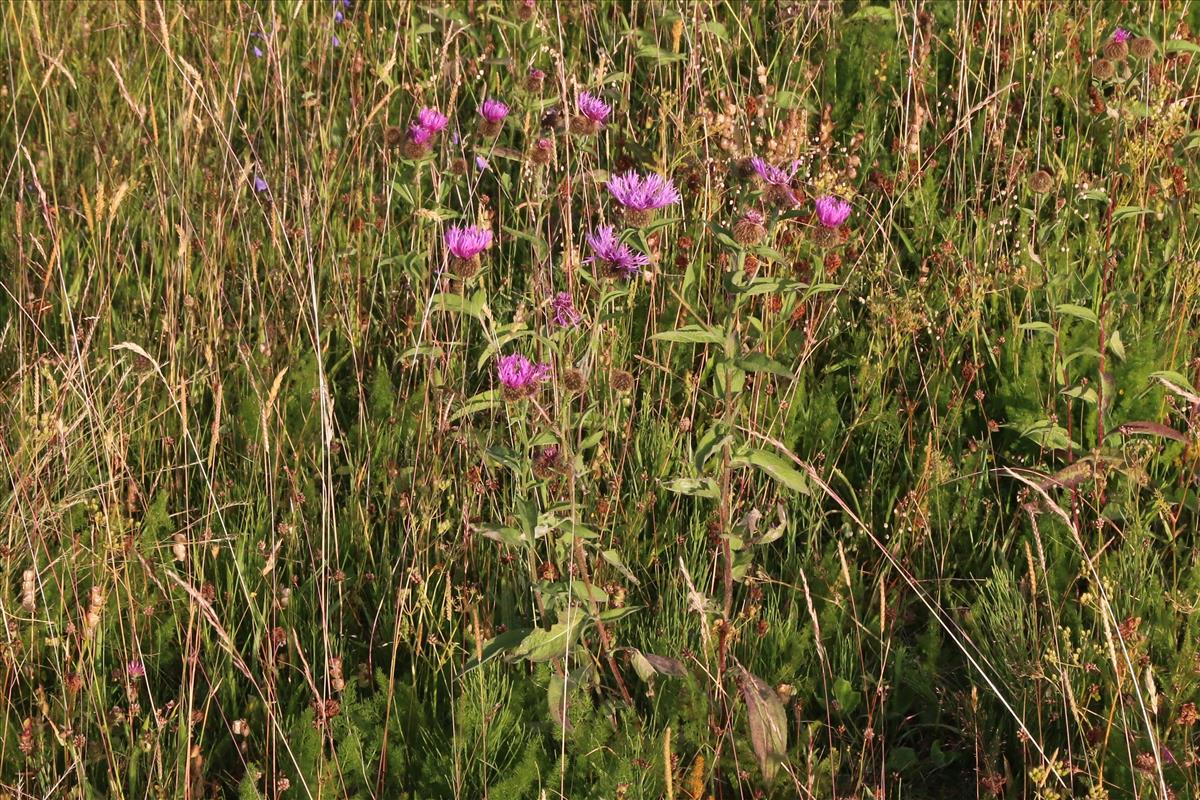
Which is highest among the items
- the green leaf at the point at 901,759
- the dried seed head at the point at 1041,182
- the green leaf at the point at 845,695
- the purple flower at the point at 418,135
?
the purple flower at the point at 418,135

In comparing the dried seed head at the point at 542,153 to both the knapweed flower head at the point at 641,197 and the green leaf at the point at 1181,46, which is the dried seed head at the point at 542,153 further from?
the green leaf at the point at 1181,46

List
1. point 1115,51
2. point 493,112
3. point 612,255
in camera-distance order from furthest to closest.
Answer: point 1115,51, point 493,112, point 612,255

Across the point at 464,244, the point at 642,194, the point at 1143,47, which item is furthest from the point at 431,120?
the point at 1143,47

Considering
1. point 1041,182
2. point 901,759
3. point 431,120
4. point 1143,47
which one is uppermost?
point 1143,47

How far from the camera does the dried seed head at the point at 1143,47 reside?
264 cm

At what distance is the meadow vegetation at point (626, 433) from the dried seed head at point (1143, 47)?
16mm

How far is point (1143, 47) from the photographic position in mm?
2643

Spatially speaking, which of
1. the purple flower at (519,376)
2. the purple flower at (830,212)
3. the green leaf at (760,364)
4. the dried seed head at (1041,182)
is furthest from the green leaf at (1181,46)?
the purple flower at (519,376)

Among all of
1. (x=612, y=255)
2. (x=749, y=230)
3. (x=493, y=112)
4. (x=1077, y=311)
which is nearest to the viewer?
(x=749, y=230)

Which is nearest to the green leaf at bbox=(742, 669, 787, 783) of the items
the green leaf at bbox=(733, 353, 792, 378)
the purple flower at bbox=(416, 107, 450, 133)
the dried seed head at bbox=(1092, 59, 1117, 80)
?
the green leaf at bbox=(733, 353, 792, 378)

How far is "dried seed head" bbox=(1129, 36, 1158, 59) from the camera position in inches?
104

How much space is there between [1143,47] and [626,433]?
136cm

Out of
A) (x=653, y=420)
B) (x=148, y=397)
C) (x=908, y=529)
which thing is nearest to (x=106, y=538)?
(x=148, y=397)

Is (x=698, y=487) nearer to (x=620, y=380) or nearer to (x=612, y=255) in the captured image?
(x=620, y=380)
